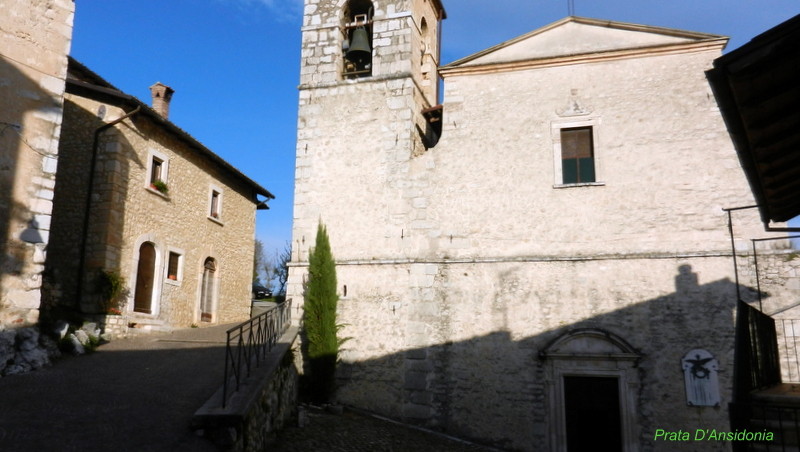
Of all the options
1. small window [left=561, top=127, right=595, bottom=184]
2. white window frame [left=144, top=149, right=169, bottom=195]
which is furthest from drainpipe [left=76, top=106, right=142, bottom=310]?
small window [left=561, top=127, right=595, bottom=184]

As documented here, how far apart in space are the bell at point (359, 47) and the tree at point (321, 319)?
3.90 metres

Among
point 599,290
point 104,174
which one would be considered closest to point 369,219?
point 599,290

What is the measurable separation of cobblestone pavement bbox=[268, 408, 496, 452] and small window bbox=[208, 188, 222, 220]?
772 cm

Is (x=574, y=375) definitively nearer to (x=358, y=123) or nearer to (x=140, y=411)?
(x=358, y=123)

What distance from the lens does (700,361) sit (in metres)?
10.3

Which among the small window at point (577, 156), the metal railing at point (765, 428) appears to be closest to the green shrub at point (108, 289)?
the small window at point (577, 156)

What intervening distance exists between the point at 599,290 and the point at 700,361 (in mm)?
1859

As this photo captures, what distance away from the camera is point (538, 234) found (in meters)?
11.6

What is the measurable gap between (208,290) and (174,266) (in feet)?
5.64

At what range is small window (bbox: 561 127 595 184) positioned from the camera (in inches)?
462

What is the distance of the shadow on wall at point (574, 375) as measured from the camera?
10.4 metres

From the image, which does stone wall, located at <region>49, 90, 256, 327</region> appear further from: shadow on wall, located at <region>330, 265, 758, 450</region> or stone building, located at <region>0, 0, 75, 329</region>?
shadow on wall, located at <region>330, 265, 758, 450</region>

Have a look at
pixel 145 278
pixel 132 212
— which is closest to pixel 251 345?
pixel 145 278

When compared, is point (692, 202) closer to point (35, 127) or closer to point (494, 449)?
point (494, 449)
